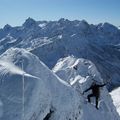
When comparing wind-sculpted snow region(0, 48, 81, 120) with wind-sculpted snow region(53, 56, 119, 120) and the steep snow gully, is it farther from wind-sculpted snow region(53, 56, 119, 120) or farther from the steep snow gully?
wind-sculpted snow region(53, 56, 119, 120)

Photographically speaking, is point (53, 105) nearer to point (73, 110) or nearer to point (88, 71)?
point (73, 110)

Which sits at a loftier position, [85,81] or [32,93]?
[32,93]

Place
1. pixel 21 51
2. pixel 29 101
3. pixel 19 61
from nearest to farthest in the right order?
pixel 29 101 → pixel 19 61 → pixel 21 51

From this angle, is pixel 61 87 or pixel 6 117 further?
pixel 61 87

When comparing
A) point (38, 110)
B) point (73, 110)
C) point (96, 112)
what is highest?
point (38, 110)

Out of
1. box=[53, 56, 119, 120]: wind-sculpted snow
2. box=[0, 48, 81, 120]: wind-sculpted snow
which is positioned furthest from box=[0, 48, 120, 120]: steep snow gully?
box=[53, 56, 119, 120]: wind-sculpted snow

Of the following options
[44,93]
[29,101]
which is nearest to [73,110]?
→ [44,93]

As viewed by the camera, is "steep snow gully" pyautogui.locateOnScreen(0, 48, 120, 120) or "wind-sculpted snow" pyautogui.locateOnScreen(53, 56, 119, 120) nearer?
"steep snow gully" pyautogui.locateOnScreen(0, 48, 120, 120)

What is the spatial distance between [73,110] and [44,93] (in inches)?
166

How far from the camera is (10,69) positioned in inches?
769

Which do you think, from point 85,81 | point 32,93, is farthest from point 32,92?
point 85,81

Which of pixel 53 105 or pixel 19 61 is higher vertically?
pixel 19 61

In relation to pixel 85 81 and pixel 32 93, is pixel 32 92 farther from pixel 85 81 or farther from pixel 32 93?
pixel 85 81

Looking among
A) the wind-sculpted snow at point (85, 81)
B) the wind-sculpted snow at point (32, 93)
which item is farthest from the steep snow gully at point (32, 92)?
the wind-sculpted snow at point (85, 81)
